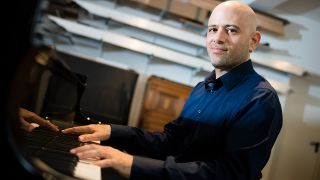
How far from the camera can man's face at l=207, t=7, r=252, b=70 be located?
1.42 m

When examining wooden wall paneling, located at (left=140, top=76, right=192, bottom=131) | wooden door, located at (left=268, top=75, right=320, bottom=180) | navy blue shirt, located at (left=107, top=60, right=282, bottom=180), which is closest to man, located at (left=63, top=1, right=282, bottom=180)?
navy blue shirt, located at (left=107, top=60, right=282, bottom=180)

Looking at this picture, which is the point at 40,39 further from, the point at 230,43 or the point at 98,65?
the point at 98,65

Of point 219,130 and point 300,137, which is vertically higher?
point 219,130

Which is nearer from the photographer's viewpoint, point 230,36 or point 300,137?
point 230,36

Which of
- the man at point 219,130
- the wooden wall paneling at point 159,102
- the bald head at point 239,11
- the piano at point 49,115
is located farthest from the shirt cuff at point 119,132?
the wooden wall paneling at point 159,102

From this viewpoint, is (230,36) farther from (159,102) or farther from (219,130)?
(159,102)

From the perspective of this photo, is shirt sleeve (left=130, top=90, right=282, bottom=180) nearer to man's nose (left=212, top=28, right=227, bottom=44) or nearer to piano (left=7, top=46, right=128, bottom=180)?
piano (left=7, top=46, right=128, bottom=180)

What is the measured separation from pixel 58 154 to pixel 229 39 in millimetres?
891

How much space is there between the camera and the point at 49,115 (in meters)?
1.62

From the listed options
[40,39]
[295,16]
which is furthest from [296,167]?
[40,39]

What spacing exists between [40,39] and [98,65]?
2.96 metres

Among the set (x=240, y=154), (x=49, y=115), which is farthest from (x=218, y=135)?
(x=49, y=115)

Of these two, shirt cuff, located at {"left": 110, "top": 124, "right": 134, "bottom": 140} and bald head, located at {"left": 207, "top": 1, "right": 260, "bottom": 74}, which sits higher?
bald head, located at {"left": 207, "top": 1, "right": 260, "bottom": 74}

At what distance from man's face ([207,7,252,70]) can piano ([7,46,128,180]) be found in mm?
664
